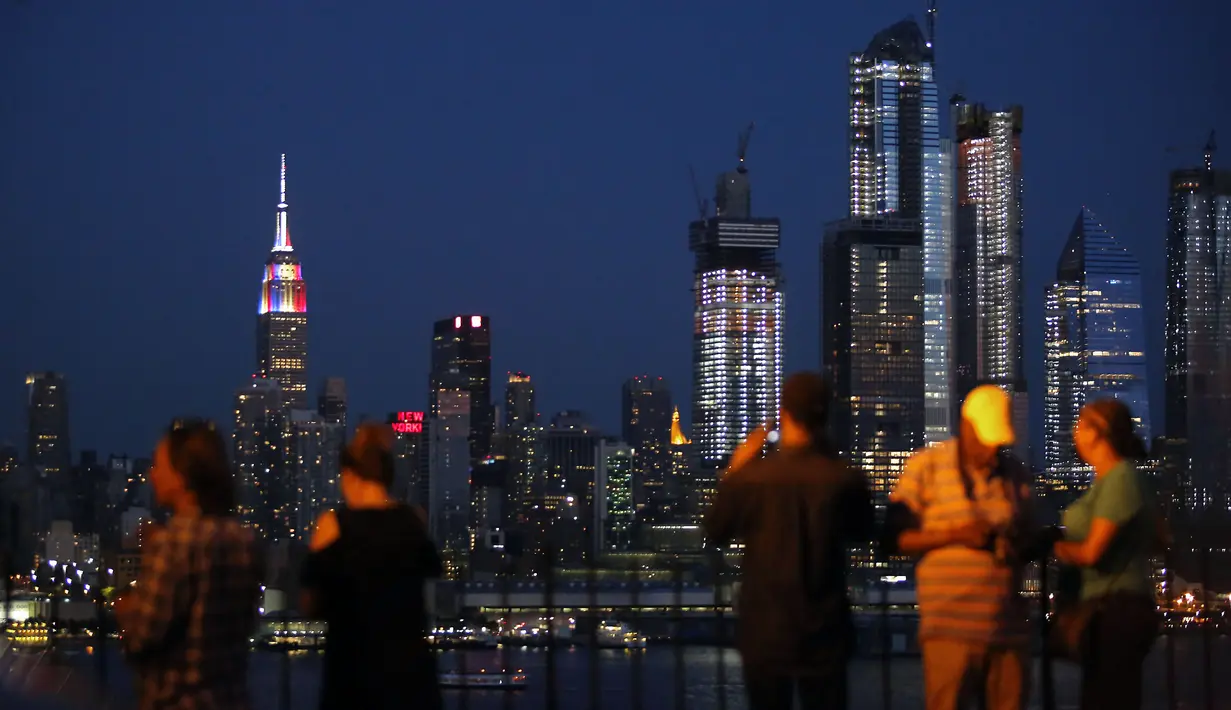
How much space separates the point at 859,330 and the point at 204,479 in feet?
423

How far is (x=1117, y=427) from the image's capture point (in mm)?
5113

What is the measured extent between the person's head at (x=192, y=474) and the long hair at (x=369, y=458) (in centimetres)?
→ 50

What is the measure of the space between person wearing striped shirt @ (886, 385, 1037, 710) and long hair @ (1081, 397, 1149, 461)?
0.46m

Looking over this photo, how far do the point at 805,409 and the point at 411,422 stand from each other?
105m

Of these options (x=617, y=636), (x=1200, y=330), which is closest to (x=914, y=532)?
(x=617, y=636)

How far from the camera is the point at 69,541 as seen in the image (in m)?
12.8

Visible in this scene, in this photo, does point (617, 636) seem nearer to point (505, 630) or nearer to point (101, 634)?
point (505, 630)

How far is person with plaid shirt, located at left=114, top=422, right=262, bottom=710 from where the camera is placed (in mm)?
3916

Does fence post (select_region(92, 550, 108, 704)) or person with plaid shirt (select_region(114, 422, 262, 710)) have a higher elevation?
person with plaid shirt (select_region(114, 422, 262, 710))

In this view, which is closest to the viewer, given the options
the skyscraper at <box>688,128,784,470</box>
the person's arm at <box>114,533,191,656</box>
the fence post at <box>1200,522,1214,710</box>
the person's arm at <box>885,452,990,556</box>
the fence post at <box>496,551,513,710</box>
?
the person's arm at <box>114,533,191,656</box>

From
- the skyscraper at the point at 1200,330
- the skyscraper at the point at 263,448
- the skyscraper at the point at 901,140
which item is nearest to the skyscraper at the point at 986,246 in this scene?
the skyscraper at the point at 901,140

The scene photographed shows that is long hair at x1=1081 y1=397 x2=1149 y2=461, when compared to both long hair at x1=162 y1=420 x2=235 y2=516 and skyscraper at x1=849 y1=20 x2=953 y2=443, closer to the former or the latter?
long hair at x1=162 y1=420 x2=235 y2=516

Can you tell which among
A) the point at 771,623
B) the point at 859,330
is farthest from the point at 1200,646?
the point at 859,330

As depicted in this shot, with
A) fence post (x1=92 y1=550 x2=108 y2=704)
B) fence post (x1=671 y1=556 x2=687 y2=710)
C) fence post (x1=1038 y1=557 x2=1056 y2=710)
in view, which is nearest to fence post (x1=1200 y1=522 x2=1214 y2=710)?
fence post (x1=1038 y1=557 x2=1056 y2=710)
